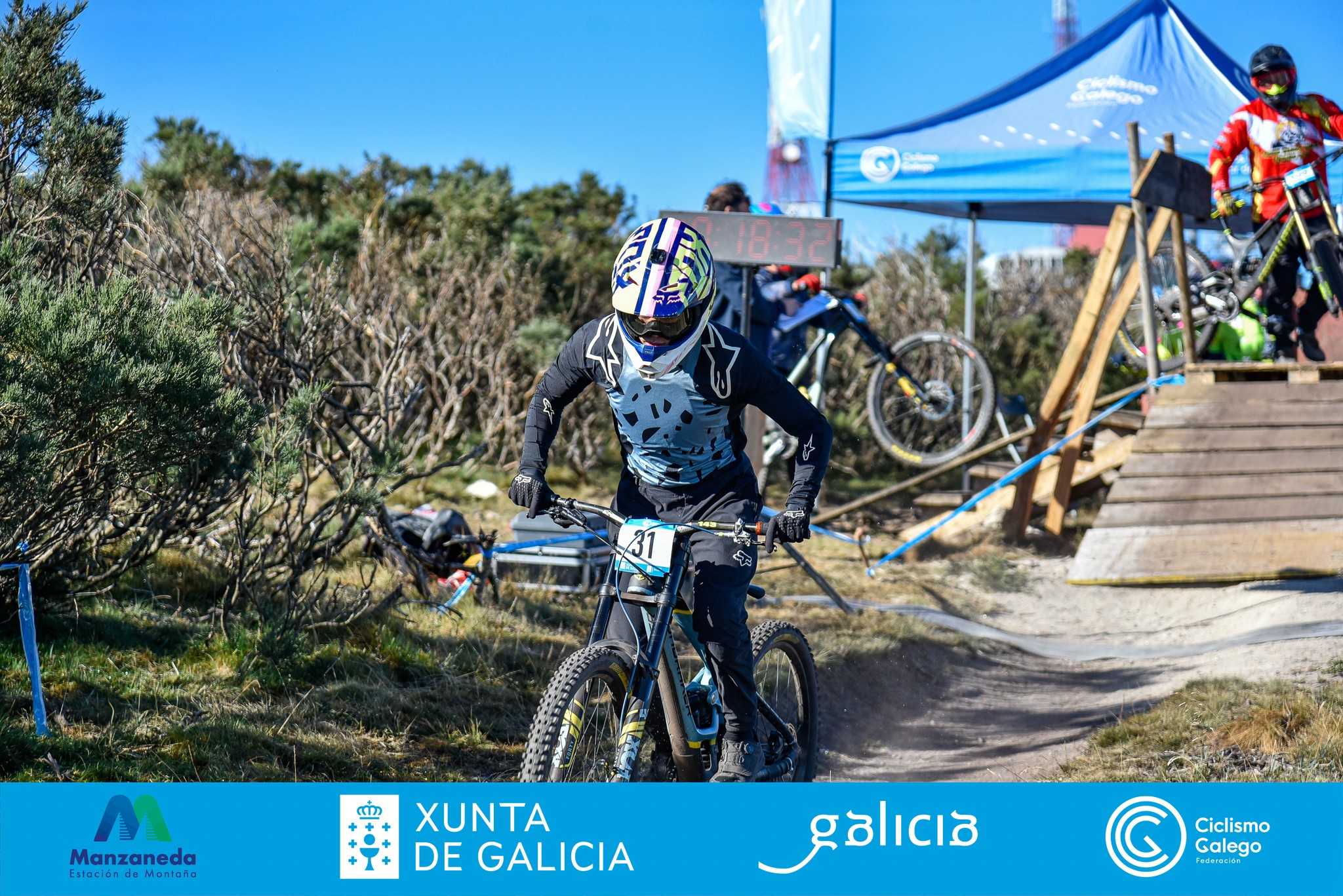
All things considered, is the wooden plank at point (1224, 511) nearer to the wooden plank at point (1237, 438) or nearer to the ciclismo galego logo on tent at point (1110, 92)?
the wooden plank at point (1237, 438)

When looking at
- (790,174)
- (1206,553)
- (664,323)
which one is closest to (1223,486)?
(1206,553)

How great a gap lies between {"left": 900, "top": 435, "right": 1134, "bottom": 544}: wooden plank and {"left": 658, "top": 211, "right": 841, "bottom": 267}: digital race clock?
151 inches

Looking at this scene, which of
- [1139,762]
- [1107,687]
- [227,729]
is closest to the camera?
[227,729]

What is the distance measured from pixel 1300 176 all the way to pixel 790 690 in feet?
20.2

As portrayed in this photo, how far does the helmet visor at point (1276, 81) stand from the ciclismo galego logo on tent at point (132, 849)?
334 inches

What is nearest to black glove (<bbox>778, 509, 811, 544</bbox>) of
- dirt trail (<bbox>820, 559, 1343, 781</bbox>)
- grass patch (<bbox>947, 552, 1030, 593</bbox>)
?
dirt trail (<bbox>820, 559, 1343, 781</bbox>)

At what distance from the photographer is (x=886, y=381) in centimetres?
1130

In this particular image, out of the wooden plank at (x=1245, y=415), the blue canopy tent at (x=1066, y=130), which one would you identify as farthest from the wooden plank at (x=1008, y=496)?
the wooden plank at (x=1245, y=415)

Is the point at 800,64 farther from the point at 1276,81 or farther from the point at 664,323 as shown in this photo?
the point at 664,323

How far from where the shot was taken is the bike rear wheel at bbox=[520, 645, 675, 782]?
3357 mm

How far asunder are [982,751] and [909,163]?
676 centimetres

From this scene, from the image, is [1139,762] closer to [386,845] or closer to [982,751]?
[982,751]

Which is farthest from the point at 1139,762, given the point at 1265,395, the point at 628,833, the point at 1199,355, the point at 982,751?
the point at 1199,355

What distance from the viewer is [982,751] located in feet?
19.6
